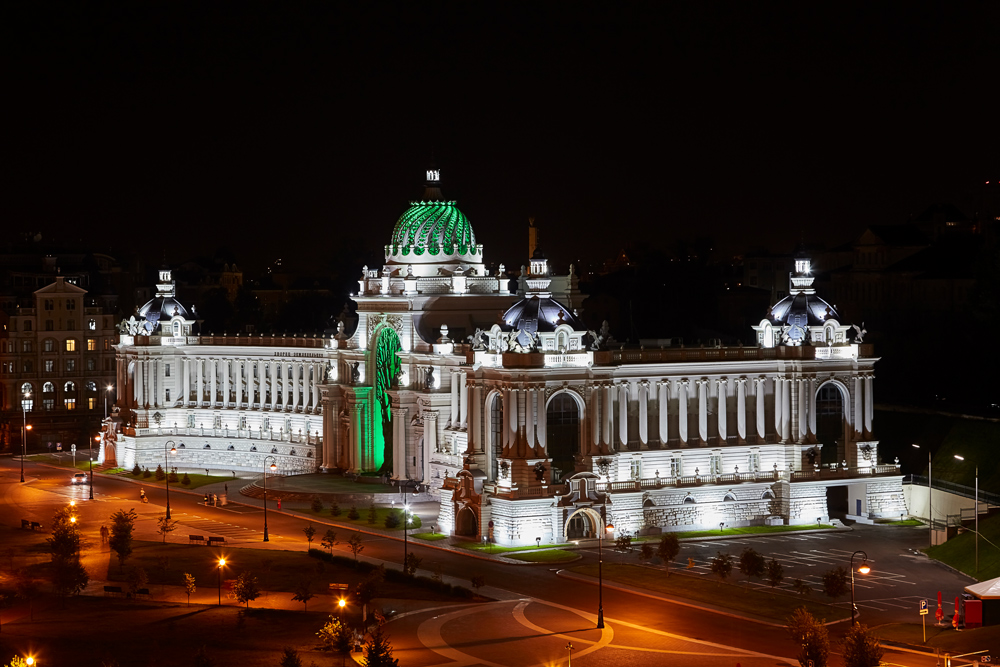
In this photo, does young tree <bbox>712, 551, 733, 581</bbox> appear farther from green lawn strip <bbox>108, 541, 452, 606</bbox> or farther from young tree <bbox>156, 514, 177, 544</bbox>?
young tree <bbox>156, 514, 177, 544</bbox>

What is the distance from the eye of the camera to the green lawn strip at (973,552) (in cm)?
9062

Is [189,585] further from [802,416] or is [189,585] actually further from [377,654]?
[802,416]

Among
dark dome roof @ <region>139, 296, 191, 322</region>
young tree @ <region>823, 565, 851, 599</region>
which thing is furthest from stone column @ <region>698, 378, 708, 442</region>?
dark dome roof @ <region>139, 296, 191, 322</region>

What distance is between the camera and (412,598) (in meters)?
85.6

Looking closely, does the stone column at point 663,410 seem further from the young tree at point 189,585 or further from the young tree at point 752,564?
the young tree at point 189,585

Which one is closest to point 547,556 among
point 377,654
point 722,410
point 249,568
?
point 249,568

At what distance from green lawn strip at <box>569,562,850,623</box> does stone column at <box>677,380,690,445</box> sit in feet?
52.7

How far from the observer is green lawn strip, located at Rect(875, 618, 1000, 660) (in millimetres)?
72769

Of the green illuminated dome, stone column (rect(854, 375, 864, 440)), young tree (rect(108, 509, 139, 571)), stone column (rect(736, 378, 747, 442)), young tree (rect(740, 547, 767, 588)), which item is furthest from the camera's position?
the green illuminated dome

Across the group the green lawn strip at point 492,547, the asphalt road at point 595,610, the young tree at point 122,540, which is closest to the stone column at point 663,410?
the asphalt road at point 595,610

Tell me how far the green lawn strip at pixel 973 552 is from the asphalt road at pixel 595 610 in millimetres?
1147

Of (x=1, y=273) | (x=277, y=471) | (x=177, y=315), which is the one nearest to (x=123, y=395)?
(x=177, y=315)

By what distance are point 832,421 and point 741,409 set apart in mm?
6201

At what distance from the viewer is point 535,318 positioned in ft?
343
